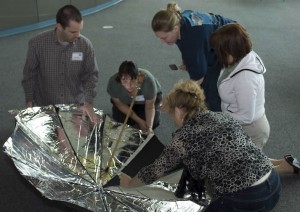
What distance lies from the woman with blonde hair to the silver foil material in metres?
0.58

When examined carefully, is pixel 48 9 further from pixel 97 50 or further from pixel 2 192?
pixel 2 192

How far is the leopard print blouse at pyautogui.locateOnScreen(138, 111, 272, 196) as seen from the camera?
1860 millimetres

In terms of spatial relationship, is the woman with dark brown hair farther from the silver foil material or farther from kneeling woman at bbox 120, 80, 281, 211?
the silver foil material

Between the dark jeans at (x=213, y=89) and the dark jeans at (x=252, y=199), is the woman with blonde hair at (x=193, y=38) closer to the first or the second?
the dark jeans at (x=213, y=89)

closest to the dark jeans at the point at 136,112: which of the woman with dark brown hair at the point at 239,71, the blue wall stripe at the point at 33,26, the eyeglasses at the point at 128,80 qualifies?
the eyeglasses at the point at 128,80

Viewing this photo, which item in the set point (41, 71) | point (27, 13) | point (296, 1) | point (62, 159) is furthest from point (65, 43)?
point (296, 1)

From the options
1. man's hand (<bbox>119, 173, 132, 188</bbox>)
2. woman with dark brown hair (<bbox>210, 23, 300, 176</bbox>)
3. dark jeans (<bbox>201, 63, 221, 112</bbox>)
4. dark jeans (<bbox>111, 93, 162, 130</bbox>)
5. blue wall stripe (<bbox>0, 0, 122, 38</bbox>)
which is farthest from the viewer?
blue wall stripe (<bbox>0, 0, 122, 38</bbox>)

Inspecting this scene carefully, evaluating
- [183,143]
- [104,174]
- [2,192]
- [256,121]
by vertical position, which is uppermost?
[183,143]

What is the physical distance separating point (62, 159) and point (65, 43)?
0.92 m

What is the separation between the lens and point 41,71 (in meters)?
2.94

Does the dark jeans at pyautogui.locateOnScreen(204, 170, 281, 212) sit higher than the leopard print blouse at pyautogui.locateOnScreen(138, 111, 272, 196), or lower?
lower

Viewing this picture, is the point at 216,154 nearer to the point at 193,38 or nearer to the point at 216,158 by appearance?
the point at 216,158

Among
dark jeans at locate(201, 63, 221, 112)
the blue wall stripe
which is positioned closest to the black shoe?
dark jeans at locate(201, 63, 221, 112)

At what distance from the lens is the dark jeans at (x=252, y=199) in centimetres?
194
